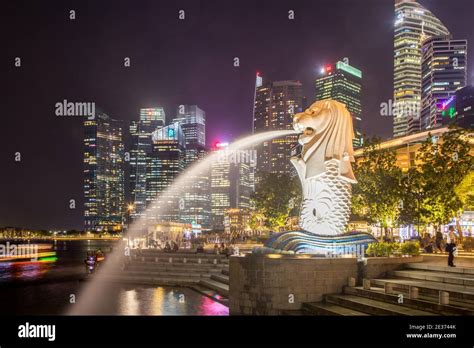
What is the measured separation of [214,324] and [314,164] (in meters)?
9.84

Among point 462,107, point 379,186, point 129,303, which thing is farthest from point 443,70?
point 129,303

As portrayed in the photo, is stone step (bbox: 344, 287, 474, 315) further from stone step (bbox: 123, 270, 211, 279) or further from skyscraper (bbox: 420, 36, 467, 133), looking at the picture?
skyscraper (bbox: 420, 36, 467, 133)

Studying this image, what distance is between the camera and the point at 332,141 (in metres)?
20.6

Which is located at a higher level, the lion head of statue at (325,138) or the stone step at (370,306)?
the lion head of statue at (325,138)

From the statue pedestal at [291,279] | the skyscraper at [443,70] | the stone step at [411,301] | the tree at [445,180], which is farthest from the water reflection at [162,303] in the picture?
the skyscraper at [443,70]

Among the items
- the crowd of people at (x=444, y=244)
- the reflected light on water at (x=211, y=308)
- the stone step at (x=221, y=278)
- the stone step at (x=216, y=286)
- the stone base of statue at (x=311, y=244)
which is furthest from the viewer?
the stone step at (x=221, y=278)

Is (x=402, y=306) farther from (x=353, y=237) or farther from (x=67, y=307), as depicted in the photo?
(x=67, y=307)

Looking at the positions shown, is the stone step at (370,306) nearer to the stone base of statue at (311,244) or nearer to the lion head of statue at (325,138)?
the stone base of statue at (311,244)

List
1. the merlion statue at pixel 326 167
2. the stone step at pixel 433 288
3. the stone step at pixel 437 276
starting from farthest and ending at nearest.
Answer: the merlion statue at pixel 326 167, the stone step at pixel 437 276, the stone step at pixel 433 288

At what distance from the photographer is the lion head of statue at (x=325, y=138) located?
20516mm

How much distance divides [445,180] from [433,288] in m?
18.2

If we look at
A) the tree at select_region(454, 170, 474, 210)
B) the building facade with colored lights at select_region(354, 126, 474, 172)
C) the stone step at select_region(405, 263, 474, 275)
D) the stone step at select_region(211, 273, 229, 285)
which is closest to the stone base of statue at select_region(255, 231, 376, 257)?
the stone step at select_region(405, 263, 474, 275)

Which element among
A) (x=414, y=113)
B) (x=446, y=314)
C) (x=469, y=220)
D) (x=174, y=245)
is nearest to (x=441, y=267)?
(x=446, y=314)

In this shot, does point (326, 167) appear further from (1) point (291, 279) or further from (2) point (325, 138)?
A: (1) point (291, 279)
